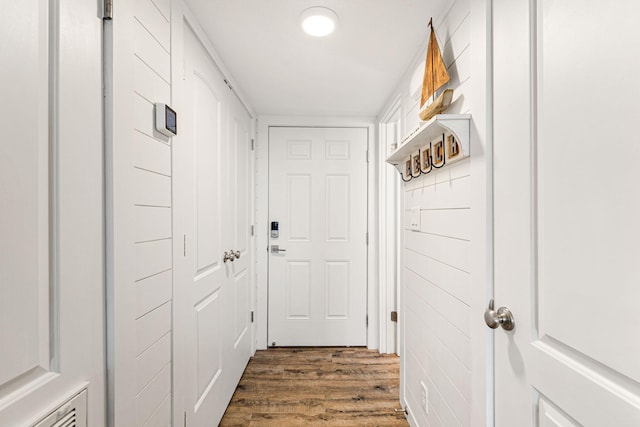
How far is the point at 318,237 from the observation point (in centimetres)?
290

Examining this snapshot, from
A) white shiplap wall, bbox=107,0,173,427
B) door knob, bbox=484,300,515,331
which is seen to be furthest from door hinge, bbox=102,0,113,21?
door knob, bbox=484,300,515,331

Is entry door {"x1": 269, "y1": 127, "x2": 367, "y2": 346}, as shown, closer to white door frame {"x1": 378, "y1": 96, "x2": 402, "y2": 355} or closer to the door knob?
white door frame {"x1": 378, "y1": 96, "x2": 402, "y2": 355}

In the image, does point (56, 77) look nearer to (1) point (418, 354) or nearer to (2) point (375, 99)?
(1) point (418, 354)

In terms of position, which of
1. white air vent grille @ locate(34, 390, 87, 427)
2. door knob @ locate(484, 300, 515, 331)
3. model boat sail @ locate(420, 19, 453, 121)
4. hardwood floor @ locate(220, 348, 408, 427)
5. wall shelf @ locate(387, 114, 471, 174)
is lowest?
hardwood floor @ locate(220, 348, 408, 427)

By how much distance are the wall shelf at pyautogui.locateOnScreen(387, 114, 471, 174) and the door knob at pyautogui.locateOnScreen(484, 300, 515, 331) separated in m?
0.53

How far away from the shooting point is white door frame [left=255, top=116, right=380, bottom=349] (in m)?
2.85

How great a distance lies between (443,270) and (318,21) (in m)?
1.27

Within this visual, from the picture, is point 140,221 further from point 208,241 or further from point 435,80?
point 435,80

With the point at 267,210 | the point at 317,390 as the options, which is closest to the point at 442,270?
the point at 317,390

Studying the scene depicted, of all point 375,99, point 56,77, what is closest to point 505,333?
point 56,77

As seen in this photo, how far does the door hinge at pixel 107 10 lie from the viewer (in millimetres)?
858

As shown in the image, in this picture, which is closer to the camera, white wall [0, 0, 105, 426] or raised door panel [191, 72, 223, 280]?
white wall [0, 0, 105, 426]

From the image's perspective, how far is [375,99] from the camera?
2447mm

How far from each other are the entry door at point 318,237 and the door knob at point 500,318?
6.51ft
